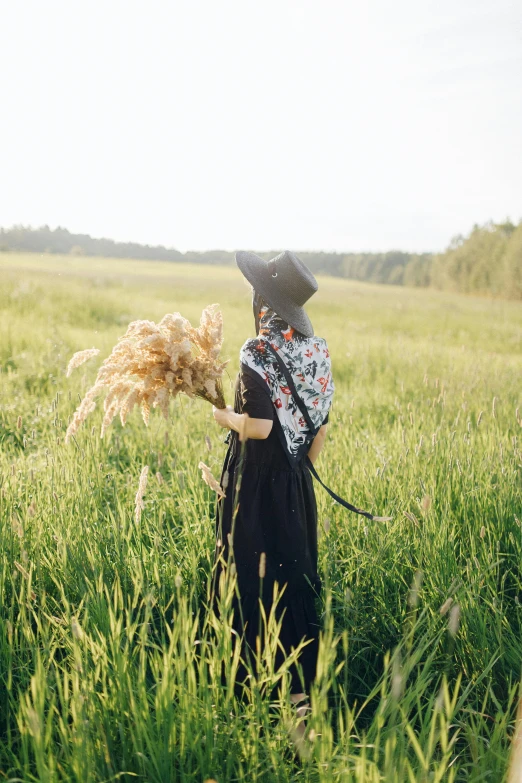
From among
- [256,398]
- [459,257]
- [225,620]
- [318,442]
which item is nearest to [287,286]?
[256,398]

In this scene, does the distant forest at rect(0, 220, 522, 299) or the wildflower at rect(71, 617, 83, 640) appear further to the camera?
the distant forest at rect(0, 220, 522, 299)

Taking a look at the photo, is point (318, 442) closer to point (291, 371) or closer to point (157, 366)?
point (291, 371)

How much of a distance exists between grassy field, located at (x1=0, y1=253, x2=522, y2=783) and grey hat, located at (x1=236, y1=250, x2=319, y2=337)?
861mm

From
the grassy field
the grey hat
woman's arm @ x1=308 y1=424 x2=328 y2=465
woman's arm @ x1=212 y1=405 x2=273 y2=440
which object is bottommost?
the grassy field

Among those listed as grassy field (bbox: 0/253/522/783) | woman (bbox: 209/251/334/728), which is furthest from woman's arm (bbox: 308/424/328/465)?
grassy field (bbox: 0/253/522/783)

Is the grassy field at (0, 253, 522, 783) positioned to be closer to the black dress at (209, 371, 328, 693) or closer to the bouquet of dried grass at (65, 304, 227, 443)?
the black dress at (209, 371, 328, 693)

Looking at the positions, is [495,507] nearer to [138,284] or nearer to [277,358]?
[277,358]

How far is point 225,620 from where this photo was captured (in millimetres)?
1596

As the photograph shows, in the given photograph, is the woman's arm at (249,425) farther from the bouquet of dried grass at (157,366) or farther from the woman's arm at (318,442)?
the woman's arm at (318,442)

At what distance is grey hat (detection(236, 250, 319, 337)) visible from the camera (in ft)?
8.23

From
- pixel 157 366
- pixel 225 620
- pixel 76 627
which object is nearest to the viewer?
pixel 76 627

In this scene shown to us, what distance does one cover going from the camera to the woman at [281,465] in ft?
8.20

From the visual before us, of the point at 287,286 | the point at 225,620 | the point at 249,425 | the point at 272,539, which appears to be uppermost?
the point at 287,286

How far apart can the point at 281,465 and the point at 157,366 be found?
737 millimetres
